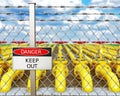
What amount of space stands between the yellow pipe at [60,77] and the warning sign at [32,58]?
1949mm

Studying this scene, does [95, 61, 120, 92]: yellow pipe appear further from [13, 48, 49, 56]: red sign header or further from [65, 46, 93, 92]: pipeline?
[13, 48, 49, 56]: red sign header

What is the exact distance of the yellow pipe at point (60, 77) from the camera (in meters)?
4.71

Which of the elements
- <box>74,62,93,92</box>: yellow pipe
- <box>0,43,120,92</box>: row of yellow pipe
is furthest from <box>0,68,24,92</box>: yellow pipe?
<box>74,62,93,92</box>: yellow pipe

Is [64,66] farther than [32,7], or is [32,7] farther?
[64,66]

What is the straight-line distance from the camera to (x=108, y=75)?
5082 millimetres

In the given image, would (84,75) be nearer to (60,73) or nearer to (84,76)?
(84,76)

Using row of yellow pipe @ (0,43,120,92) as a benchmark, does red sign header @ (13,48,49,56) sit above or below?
above

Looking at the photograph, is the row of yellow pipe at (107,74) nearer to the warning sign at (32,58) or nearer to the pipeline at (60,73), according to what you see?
the pipeline at (60,73)

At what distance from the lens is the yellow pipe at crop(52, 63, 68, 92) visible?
15.4 ft

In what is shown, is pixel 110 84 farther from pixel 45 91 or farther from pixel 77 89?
pixel 45 91

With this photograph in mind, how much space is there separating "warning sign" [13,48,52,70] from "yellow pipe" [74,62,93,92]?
2.07 metres

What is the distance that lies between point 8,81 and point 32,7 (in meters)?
2.39

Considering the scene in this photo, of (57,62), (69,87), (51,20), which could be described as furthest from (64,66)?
(51,20)

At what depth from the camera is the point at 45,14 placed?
3109 millimetres
